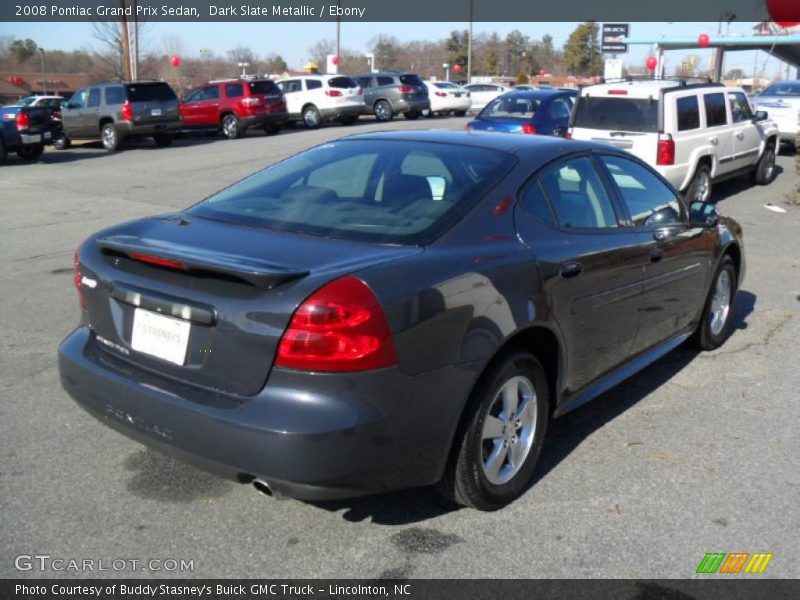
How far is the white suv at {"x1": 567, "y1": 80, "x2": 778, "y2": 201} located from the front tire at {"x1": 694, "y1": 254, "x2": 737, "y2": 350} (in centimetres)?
489

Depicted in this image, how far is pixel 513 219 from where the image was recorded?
3621 millimetres

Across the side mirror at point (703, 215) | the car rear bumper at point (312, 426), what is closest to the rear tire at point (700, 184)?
the side mirror at point (703, 215)

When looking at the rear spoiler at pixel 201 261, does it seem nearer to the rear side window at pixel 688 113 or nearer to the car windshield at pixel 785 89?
the rear side window at pixel 688 113

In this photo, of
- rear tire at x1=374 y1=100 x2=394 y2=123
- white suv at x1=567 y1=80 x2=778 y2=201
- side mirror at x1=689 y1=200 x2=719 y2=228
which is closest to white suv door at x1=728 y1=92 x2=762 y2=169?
white suv at x1=567 y1=80 x2=778 y2=201

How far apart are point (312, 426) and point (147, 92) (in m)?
21.4

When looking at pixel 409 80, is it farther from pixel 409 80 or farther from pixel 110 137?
pixel 110 137

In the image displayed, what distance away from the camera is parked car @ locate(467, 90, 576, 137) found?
14898 millimetres

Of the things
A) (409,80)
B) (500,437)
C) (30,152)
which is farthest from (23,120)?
(500,437)

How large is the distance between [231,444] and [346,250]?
2.85 ft

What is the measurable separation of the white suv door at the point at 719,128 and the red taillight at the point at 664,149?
54.4 inches

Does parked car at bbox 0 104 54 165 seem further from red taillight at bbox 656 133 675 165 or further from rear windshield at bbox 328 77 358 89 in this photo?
red taillight at bbox 656 133 675 165

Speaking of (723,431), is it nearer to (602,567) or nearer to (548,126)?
(602,567)

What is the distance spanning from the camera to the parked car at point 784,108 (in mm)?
18000

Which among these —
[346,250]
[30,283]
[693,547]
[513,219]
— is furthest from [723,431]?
[30,283]
